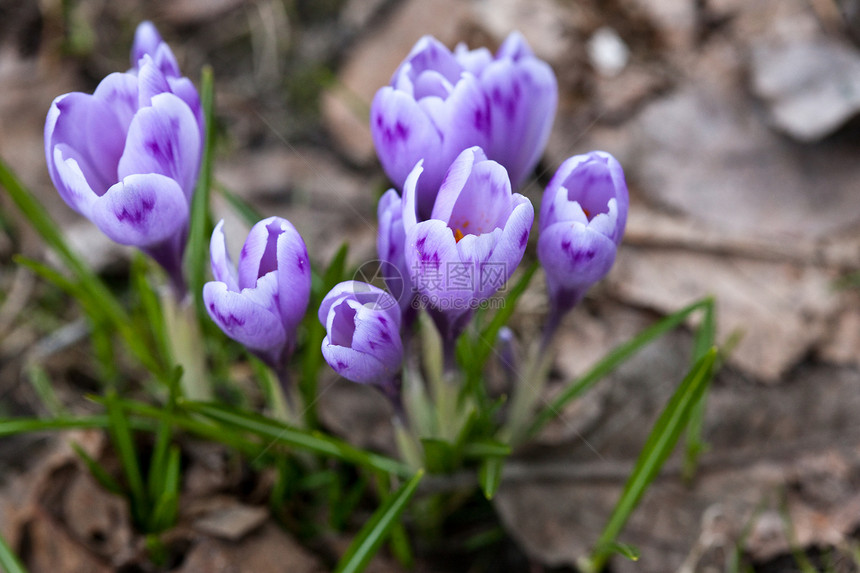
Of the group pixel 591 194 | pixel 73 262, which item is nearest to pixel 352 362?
pixel 591 194

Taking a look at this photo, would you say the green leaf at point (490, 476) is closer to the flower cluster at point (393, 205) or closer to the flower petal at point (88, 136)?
the flower cluster at point (393, 205)

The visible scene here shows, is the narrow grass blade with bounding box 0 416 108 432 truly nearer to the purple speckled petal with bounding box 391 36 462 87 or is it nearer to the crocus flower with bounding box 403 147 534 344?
the crocus flower with bounding box 403 147 534 344

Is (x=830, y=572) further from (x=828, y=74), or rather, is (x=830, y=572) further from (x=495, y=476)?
(x=828, y=74)

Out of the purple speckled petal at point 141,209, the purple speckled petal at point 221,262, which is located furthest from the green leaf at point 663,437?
the purple speckled petal at point 141,209

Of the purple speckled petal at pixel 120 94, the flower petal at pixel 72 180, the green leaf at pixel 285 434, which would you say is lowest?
the green leaf at pixel 285 434

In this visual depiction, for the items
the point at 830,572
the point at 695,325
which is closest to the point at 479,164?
the point at 695,325

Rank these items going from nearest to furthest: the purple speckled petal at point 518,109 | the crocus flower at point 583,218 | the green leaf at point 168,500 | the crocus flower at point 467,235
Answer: the crocus flower at point 467,235 → the crocus flower at point 583,218 → the purple speckled petal at point 518,109 → the green leaf at point 168,500
